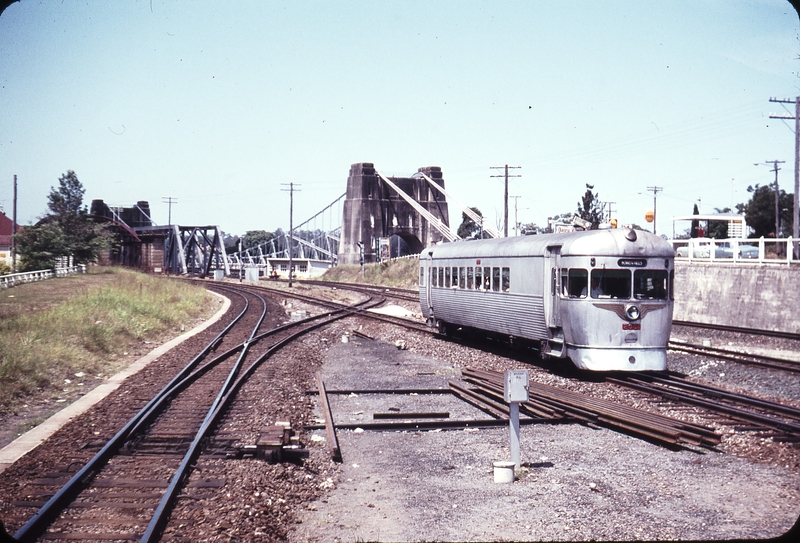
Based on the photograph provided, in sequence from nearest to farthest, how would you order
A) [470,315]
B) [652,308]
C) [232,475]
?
[232,475] → [652,308] → [470,315]

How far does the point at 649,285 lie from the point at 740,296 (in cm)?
1183

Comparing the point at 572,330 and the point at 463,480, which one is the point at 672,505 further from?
the point at 572,330

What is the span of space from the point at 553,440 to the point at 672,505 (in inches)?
110

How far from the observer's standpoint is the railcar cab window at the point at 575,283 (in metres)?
14.3

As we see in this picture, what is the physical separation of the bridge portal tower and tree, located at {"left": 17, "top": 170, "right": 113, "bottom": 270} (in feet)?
167

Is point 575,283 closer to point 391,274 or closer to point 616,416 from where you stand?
point 616,416

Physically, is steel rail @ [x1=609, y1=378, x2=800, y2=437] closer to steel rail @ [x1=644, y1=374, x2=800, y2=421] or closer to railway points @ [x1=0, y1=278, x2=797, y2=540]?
steel rail @ [x1=644, y1=374, x2=800, y2=421]

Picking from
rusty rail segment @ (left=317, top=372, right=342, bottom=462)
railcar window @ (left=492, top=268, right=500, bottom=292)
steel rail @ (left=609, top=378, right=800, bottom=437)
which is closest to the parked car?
railcar window @ (left=492, top=268, right=500, bottom=292)

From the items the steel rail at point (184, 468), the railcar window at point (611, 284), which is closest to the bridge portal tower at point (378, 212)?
the railcar window at point (611, 284)

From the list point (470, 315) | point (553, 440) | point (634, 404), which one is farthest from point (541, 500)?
point (470, 315)

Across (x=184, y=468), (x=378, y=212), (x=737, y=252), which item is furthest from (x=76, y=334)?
(x=378, y=212)

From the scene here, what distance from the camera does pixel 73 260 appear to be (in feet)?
144

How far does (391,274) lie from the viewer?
69375 millimetres

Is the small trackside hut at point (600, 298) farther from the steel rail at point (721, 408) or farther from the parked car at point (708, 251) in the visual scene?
the parked car at point (708, 251)
